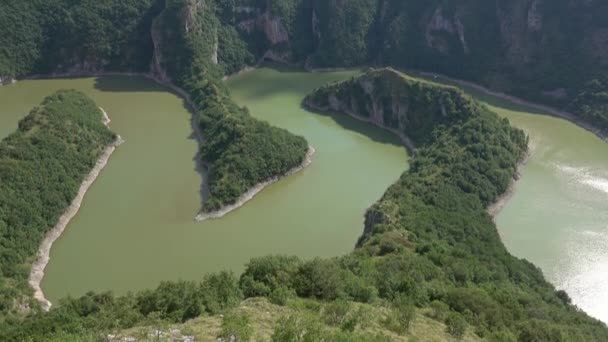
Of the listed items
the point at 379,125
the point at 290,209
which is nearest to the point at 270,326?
the point at 290,209

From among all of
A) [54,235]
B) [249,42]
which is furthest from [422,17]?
[54,235]

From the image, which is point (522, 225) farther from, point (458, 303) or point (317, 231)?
point (458, 303)

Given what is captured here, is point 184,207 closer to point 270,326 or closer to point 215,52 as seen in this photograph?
point 270,326

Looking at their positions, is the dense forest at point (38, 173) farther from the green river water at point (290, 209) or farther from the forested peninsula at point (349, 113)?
the green river water at point (290, 209)

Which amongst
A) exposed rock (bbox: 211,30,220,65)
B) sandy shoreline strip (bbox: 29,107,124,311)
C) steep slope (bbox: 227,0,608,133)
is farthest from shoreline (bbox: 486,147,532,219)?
exposed rock (bbox: 211,30,220,65)

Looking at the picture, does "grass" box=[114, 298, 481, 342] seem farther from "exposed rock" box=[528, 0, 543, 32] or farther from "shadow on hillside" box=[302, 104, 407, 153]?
"exposed rock" box=[528, 0, 543, 32]
